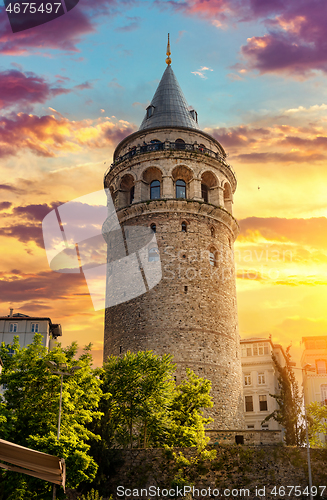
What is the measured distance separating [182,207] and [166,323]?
11.2 metres

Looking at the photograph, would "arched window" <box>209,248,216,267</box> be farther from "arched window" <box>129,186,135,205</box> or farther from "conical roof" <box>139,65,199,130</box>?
"conical roof" <box>139,65,199,130</box>

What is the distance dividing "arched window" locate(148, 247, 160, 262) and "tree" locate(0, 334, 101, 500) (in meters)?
17.7

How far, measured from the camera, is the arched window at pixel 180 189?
1976 inches

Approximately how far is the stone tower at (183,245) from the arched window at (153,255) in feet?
0.31

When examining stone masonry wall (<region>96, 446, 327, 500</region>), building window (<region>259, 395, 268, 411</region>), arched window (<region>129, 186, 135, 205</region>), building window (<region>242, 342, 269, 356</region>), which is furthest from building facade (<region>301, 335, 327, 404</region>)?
stone masonry wall (<region>96, 446, 327, 500</region>)

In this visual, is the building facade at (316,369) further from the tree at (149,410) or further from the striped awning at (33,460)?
the striped awning at (33,460)

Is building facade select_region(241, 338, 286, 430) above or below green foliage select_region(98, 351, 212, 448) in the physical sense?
above

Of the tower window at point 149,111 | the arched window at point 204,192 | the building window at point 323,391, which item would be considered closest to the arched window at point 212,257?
the arched window at point 204,192

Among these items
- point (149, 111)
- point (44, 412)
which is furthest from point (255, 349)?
point (44, 412)

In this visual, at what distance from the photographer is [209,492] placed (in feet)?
105

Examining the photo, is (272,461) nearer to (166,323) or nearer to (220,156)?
(166,323)

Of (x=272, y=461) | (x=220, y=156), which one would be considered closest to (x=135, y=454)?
(x=272, y=461)

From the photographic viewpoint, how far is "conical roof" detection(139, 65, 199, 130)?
175ft

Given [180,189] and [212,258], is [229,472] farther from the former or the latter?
[180,189]
